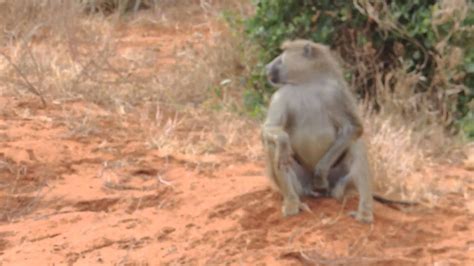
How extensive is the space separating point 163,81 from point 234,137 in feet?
6.79

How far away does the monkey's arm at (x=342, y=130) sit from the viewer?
5.48 metres

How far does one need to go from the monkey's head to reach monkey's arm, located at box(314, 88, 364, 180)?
0.59 ft

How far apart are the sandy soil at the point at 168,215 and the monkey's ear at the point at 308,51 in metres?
0.83

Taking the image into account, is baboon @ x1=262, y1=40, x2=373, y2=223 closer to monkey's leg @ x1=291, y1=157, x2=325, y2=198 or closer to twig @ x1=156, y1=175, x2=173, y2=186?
monkey's leg @ x1=291, y1=157, x2=325, y2=198

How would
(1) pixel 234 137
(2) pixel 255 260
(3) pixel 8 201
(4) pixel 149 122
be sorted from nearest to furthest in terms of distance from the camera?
(2) pixel 255 260
(3) pixel 8 201
(1) pixel 234 137
(4) pixel 149 122

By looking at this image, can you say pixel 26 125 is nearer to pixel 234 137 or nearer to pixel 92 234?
pixel 234 137

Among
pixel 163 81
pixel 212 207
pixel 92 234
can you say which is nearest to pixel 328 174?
pixel 212 207

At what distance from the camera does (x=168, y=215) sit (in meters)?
5.84

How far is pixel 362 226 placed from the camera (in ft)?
17.1

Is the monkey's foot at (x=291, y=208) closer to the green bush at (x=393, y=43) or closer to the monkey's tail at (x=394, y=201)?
the monkey's tail at (x=394, y=201)

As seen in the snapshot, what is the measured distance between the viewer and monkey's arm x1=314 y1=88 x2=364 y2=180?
216 inches

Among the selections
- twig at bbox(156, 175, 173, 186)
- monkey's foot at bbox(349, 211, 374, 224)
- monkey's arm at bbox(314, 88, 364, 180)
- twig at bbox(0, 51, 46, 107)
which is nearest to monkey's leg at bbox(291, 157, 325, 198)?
monkey's arm at bbox(314, 88, 364, 180)

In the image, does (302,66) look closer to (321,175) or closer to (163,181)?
(321,175)

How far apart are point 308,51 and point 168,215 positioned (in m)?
1.27
